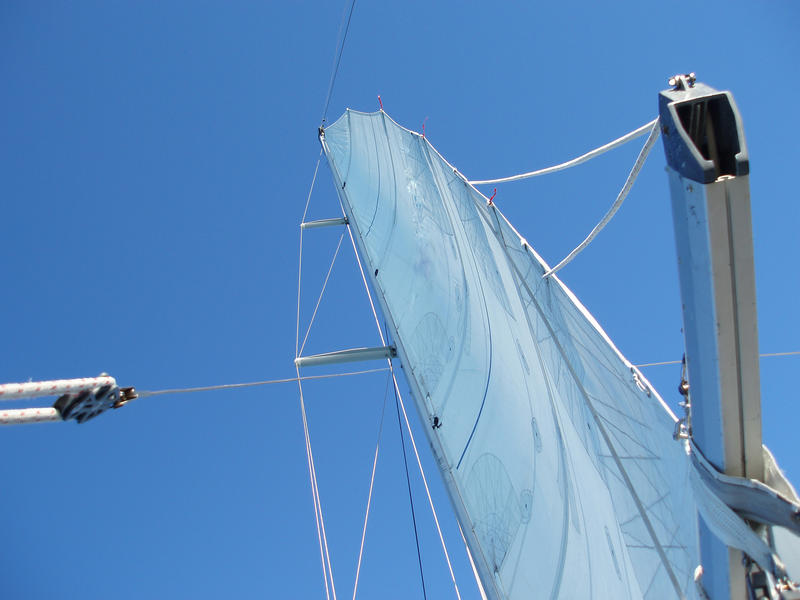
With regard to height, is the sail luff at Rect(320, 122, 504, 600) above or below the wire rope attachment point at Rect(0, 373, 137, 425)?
below

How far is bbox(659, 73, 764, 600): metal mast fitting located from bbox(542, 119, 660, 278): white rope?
53 cm

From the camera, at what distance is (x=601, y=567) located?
2.38 m

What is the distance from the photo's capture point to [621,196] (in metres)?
2.17

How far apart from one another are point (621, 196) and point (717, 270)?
1260mm

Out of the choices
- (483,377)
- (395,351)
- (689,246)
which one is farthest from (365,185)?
(689,246)

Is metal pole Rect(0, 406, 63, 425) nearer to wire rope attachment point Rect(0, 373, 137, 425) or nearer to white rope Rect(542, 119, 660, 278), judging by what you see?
wire rope attachment point Rect(0, 373, 137, 425)

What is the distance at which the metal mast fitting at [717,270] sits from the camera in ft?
3.20

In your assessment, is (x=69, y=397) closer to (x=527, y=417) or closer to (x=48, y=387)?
(x=48, y=387)

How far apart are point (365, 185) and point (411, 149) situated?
6.02 feet

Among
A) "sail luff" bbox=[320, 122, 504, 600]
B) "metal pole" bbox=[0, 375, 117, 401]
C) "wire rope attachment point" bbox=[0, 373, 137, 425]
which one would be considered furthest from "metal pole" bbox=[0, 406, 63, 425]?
"sail luff" bbox=[320, 122, 504, 600]

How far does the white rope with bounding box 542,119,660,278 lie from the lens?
1679 mm

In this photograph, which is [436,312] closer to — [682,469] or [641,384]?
[641,384]

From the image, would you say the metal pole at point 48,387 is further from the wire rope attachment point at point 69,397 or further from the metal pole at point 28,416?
the metal pole at point 28,416

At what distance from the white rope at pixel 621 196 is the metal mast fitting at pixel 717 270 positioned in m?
0.53
